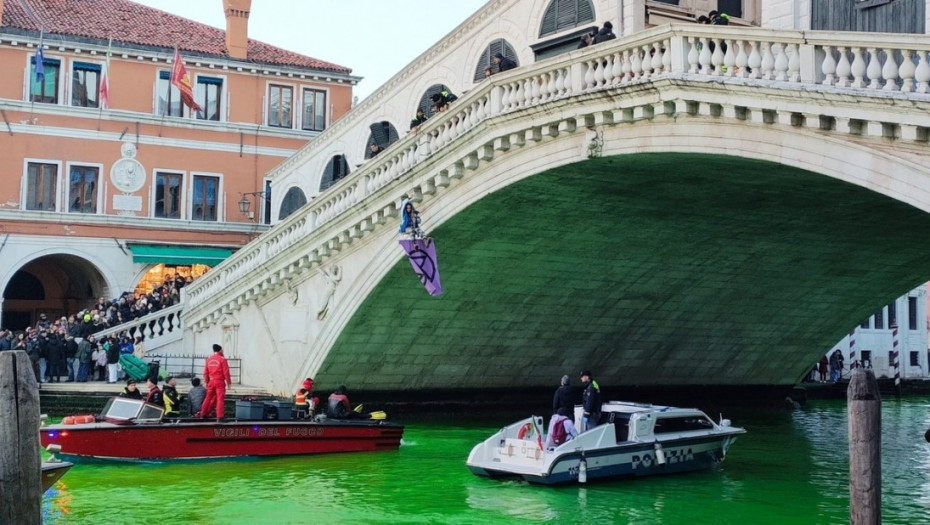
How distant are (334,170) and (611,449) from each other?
13.5m

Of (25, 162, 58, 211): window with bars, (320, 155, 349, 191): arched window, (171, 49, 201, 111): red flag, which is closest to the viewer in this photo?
(320, 155, 349, 191): arched window

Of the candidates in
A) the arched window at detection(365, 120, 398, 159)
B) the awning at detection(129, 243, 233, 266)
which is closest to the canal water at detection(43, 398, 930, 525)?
the arched window at detection(365, 120, 398, 159)

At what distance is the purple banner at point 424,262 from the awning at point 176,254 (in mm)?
12273

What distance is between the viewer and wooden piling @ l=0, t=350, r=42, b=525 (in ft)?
29.8

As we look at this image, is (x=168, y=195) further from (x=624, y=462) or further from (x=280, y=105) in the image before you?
(x=624, y=462)

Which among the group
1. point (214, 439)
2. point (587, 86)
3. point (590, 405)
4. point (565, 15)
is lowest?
point (214, 439)

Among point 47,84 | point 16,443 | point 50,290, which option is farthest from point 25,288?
point 16,443

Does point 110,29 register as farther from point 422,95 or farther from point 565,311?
point 565,311

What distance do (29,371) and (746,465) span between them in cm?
1206

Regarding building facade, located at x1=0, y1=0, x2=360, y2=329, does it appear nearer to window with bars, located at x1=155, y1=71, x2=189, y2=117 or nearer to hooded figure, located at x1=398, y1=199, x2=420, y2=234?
window with bars, located at x1=155, y1=71, x2=189, y2=117

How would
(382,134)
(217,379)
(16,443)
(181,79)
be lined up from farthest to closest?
(181,79), (382,134), (217,379), (16,443)

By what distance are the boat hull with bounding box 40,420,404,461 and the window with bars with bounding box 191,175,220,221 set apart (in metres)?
14.1

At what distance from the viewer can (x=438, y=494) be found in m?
14.5

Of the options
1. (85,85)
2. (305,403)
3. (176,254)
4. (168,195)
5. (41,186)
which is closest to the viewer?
(305,403)
